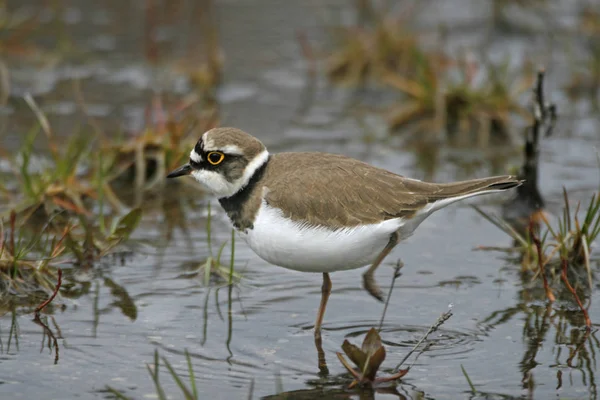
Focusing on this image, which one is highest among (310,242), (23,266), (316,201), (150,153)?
(150,153)

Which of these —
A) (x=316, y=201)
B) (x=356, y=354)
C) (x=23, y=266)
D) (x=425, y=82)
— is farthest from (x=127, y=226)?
(x=425, y=82)

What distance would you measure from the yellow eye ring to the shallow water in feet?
3.43

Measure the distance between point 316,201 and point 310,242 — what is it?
0.32 metres

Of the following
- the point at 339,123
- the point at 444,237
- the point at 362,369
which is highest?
the point at 339,123

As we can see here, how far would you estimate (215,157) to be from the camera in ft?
19.8

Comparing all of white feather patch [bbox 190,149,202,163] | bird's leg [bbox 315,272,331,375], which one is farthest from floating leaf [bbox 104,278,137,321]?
bird's leg [bbox 315,272,331,375]

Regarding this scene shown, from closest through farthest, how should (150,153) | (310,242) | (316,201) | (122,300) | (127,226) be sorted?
(310,242) < (316,201) < (122,300) < (127,226) < (150,153)

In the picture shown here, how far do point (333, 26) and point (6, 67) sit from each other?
444 cm

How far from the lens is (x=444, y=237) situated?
7.94 meters

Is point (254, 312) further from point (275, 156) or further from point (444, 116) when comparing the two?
point (444, 116)

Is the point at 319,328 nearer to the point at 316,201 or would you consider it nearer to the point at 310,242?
the point at 310,242

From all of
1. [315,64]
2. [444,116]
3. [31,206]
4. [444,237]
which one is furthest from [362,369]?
[315,64]

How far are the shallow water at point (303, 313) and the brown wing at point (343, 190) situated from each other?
80cm

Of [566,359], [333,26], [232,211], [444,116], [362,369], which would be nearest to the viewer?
[362,369]
